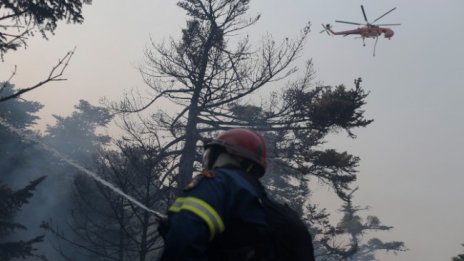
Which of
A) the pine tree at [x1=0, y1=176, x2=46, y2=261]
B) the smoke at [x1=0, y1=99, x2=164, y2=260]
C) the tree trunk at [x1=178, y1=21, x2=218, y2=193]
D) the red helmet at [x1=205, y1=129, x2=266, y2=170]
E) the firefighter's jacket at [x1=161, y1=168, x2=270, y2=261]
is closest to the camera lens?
the firefighter's jacket at [x1=161, y1=168, x2=270, y2=261]

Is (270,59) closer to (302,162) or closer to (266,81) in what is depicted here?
(266,81)

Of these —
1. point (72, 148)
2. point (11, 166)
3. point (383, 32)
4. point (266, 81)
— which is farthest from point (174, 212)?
point (72, 148)

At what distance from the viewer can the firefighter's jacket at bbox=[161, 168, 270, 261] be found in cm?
242

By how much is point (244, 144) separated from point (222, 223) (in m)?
0.70

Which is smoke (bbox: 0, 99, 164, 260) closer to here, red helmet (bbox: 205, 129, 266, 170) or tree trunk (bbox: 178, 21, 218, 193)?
tree trunk (bbox: 178, 21, 218, 193)

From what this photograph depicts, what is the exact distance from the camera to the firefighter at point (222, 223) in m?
2.42

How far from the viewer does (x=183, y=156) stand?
52.9 feet

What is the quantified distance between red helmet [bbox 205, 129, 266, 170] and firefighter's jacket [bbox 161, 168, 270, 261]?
1.06 feet

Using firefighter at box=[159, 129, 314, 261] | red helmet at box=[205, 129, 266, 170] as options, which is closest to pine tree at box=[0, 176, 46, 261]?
red helmet at box=[205, 129, 266, 170]

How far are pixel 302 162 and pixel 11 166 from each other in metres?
21.4

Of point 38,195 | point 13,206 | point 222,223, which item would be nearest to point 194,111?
point 13,206

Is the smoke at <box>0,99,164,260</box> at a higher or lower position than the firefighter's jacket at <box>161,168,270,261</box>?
higher

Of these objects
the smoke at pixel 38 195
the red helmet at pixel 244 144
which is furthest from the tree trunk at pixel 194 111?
the smoke at pixel 38 195

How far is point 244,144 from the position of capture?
3.08 metres
